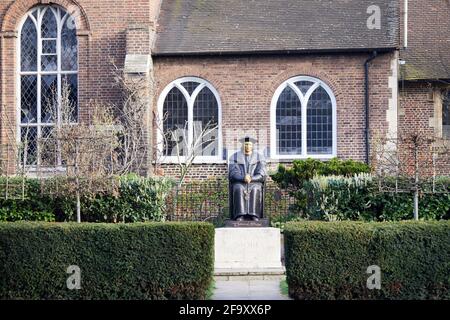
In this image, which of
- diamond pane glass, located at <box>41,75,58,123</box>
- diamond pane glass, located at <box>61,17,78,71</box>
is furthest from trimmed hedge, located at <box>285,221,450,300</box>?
diamond pane glass, located at <box>61,17,78,71</box>

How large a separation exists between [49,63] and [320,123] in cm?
832

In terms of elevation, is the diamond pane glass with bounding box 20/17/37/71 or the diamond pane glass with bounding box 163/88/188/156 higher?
the diamond pane glass with bounding box 20/17/37/71

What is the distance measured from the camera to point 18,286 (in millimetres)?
13086

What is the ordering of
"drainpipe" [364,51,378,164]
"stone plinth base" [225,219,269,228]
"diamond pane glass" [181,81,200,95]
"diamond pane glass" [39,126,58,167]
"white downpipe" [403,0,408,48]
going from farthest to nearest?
"white downpipe" [403,0,408,48], "diamond pane glass" [181,81,200,95], "drainpipe" [364,51,378,164], "diamond pane glass" [39,126,58,167], "stone plinth base" [225,219,269,228]

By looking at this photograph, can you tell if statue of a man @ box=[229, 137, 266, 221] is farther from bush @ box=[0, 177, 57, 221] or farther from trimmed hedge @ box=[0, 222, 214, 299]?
bush @ box=[0, 177, 57, 221]

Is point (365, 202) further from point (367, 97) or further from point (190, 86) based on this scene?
point (190, 86)

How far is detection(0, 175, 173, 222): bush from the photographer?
18.6m

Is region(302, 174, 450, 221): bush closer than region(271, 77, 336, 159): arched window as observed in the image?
Yes

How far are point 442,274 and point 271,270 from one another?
4.06m

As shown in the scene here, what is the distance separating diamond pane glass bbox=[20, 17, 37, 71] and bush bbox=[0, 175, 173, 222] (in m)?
7.07

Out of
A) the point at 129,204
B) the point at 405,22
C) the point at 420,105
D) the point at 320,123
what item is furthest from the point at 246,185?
the point at 405,22

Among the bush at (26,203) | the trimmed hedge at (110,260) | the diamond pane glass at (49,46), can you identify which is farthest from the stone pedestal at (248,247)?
the diamond pane glass at (49,46)

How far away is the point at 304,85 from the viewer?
2461cm

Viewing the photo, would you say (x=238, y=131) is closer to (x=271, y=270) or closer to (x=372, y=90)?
(x=372, y=90)
